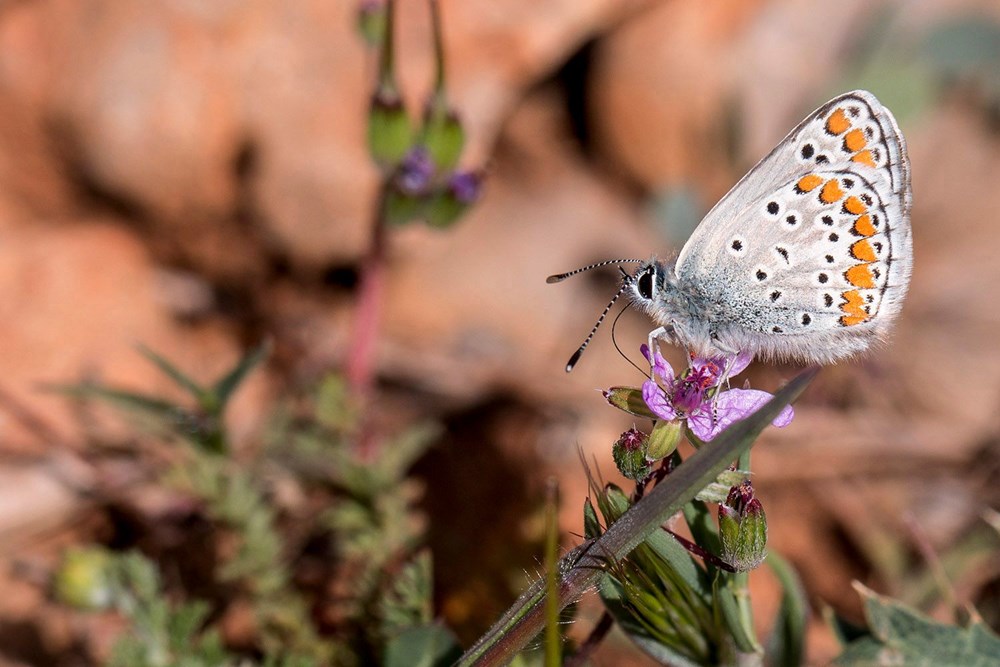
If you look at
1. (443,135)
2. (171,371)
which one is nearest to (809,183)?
(443,135)

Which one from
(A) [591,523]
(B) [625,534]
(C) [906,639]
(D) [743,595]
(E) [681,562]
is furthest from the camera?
(C) [906,639]

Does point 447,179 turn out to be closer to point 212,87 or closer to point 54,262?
point 212,87

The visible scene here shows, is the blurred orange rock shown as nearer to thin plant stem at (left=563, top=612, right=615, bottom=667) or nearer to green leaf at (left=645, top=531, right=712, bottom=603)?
thin plant stem at (left=563, top=612, right=615, bottom=667)

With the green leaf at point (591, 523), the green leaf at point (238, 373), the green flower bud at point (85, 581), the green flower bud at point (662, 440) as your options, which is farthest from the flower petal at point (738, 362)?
the green flower bud at point (85, 581)

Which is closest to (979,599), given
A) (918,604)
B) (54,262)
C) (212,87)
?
(918,604)

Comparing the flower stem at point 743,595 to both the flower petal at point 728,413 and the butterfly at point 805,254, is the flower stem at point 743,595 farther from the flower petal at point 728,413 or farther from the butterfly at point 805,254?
the butterfly at point 805,254

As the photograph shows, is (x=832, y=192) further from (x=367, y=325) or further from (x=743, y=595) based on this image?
(x=367, y=325)
